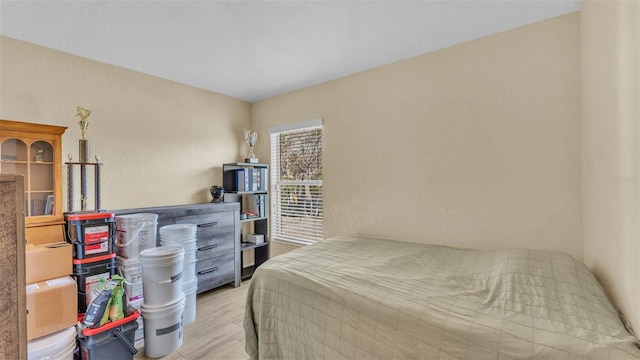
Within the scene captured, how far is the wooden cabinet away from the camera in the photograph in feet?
5.92

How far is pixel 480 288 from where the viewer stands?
58.9 inches

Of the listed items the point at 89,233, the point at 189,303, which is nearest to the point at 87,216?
the point at 89,233

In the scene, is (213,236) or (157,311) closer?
(157,311)

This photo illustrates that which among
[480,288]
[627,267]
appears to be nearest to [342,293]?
[480,288]

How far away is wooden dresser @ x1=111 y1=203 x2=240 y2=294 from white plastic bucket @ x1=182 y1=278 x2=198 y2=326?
1.20 feet

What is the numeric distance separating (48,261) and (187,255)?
941 mm

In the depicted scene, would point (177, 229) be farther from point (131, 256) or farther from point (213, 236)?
point (213, 236)

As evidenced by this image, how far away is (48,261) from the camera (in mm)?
1767

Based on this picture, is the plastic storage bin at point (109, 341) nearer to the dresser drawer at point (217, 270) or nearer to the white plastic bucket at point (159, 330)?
the white plastic bucket at point (159, 330)

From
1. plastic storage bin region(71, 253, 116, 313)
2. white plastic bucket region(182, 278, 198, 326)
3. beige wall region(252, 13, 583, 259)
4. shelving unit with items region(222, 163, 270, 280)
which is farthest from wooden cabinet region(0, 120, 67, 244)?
beige wall region(252, 13, 583, 259)

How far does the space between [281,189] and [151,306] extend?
2024 mm

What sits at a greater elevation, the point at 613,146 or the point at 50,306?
the point at 613,146

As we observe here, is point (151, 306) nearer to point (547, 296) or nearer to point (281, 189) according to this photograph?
point (281, 189)

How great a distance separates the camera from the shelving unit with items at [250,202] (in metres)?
3.41
